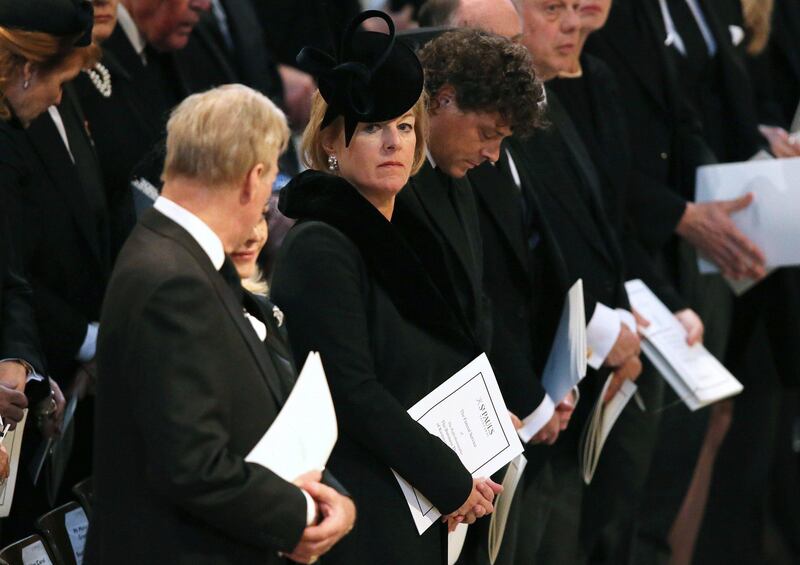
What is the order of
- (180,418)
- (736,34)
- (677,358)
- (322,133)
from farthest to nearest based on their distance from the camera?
(736,34)
(677,358)
(322,133)
(180,418)

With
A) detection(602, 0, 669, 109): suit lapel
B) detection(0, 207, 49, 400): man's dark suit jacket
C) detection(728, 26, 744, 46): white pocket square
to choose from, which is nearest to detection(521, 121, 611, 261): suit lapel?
detection(602, 0, 669, 109): suit lapel

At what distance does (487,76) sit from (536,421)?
2.85 feet

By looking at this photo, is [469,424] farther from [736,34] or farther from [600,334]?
[736,34]

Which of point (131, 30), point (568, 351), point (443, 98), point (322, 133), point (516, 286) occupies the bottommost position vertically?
point (568, 351)

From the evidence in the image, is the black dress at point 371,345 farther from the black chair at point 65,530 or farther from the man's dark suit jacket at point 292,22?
the man's dark suit jacket at point 292,22

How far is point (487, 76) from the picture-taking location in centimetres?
315

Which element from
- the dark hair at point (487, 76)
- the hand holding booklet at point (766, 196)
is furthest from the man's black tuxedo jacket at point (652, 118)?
the dark hair at point (487, 76)

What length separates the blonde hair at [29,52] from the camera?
310 centimetres

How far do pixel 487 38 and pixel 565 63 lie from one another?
90cm

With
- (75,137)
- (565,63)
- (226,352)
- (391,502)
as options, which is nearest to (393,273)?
(391,502)

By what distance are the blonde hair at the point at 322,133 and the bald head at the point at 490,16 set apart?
654 mm

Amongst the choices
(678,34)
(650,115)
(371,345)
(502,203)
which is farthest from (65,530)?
(678,34)

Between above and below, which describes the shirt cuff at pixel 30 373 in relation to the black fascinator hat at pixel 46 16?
below

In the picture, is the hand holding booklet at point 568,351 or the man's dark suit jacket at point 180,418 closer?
the man's dark suit jacket at point 180,418
